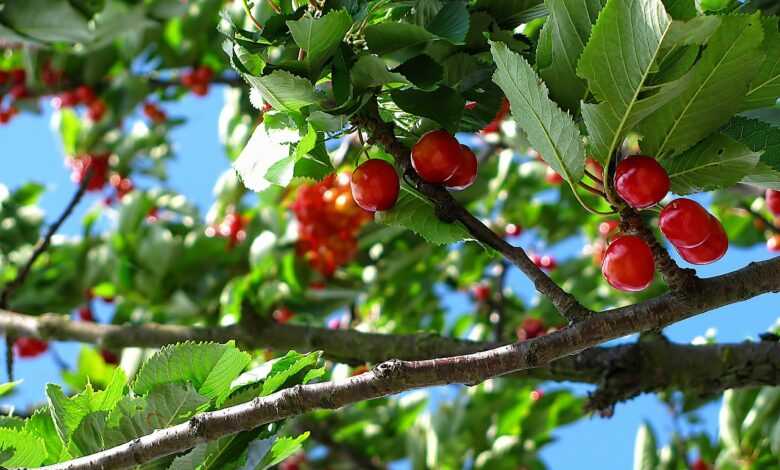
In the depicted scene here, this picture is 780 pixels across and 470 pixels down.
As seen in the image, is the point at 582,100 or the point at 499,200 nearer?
the point at 582,100

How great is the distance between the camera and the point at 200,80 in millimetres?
4934

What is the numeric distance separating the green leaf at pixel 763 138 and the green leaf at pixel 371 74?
0.49 meters

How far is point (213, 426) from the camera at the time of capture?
3.88ft

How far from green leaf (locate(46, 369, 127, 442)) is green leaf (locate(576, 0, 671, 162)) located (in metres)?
0.79

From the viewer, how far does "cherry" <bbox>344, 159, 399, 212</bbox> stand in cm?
144

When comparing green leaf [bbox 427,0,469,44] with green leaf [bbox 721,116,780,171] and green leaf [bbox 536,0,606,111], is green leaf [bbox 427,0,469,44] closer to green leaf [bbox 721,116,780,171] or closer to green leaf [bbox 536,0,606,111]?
green leaf [bbox 536,0,606,111]

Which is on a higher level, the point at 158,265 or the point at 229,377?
the point at 229,377

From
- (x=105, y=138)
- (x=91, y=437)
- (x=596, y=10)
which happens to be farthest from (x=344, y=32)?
(x=105, y=138)

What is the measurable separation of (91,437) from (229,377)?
22 cm

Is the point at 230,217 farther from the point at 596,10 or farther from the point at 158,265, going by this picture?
the point at 596,10

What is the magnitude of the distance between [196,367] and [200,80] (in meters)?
3.82

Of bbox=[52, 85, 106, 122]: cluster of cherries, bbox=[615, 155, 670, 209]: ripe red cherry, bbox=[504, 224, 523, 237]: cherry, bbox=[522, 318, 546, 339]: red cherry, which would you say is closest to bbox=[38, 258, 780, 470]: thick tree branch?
bbox=[615, 155, 670, 209]: ripe red cherry

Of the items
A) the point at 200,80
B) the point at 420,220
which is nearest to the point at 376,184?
the point at 420,220

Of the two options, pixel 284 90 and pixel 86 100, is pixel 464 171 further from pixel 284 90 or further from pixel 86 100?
pixel 86 100
